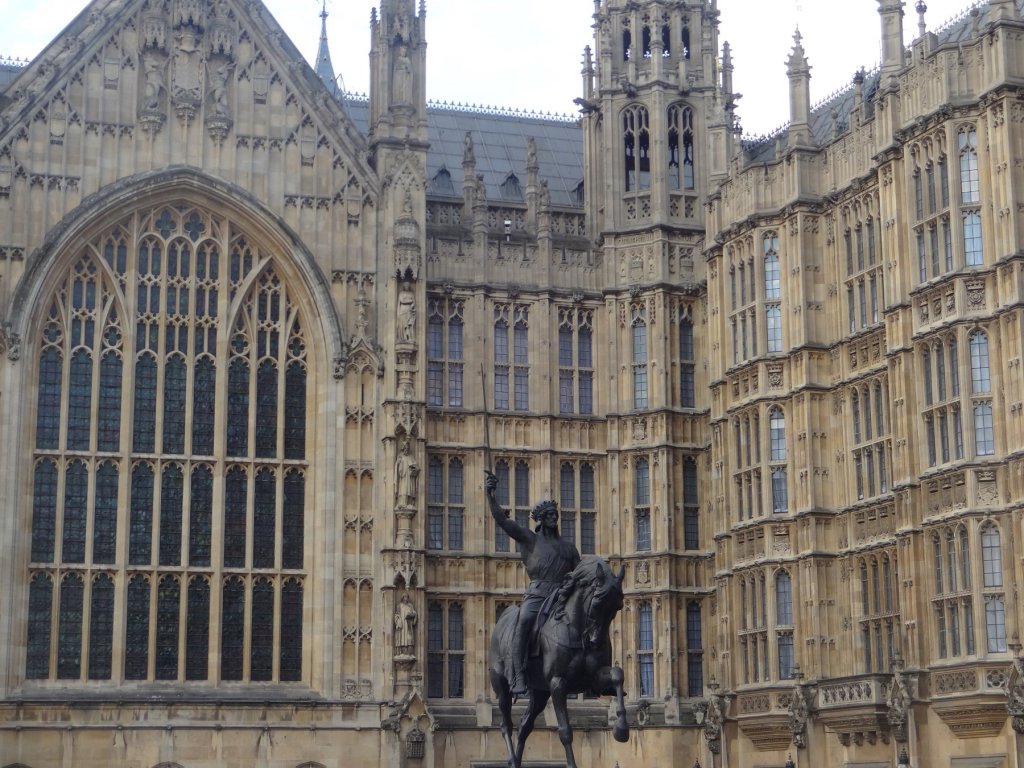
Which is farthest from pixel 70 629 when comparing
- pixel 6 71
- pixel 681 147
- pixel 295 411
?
pixel 681 147

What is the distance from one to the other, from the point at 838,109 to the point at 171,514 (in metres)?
20.2

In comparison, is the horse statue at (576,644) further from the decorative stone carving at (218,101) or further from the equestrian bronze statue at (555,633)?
the decorative stone carving at (218,101)

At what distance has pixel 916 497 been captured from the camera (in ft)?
129

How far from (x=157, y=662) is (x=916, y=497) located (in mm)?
18085

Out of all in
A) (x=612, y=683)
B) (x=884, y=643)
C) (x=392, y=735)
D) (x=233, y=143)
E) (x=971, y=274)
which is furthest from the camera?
(x=233, y=143)

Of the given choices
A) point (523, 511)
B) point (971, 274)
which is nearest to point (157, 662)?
point (523, 511)

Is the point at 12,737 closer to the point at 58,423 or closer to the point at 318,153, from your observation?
the point at 58,423

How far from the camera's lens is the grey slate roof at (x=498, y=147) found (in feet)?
180

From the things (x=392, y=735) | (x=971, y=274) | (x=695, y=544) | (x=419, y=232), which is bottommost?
(x=392, y=735)

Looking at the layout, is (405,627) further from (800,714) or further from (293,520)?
(800,714)

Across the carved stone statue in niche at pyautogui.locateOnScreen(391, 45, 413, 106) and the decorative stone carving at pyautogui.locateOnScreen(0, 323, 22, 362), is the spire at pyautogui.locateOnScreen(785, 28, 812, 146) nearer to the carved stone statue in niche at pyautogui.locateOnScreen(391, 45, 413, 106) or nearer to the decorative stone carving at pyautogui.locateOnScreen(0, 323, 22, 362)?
the carved stone statue in niche at pyautogui.locateOnScreen(391, 45, 413, 106)

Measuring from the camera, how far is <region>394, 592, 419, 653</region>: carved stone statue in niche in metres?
45.2

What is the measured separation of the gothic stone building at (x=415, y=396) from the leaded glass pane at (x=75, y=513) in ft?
0.22

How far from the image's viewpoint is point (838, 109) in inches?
1991
